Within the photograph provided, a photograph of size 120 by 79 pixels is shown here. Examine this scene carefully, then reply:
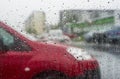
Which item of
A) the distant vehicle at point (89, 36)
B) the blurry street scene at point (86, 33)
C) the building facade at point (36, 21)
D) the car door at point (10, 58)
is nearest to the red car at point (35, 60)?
the car door at point (10, 58)

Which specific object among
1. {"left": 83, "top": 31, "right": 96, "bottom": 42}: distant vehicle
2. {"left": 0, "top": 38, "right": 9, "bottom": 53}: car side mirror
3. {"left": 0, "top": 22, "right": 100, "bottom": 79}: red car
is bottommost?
{"left": 83, "top": 31, "right": 96, "bottom": 42}: distant vehicle

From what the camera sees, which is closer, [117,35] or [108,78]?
[108,78]

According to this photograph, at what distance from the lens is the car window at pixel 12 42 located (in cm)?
560

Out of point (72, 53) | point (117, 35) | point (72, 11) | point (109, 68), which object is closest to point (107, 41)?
point (117, 35)

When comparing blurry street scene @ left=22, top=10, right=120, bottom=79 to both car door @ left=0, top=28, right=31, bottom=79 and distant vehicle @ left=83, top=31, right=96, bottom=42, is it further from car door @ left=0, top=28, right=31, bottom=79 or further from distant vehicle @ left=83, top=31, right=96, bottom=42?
car door @ left=0, top=28, right=31, bottom=79

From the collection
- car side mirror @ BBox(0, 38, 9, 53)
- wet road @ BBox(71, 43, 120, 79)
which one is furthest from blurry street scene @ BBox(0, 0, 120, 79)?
car side mirror @ BBox(0, 38, 9, 53)

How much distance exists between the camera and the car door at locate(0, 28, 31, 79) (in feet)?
18.0

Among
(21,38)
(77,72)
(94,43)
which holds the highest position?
(21,38)

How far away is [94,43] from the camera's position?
10.6 metres

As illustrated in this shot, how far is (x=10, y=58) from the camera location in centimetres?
A: 548

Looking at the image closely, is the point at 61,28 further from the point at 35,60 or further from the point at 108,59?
the point at 35,60

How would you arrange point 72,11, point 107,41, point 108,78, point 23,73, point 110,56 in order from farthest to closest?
point 107,41, point 110,56, point 72,11, point 108,78, point 23,73

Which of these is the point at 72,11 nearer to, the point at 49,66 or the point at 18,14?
the point at 18,14

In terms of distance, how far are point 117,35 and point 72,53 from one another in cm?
464
